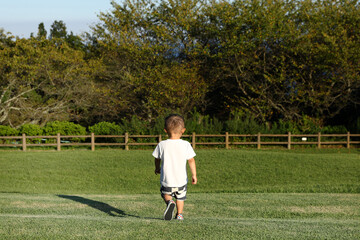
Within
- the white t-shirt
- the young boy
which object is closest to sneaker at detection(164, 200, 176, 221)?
the young boy

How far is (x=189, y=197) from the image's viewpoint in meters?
10.1

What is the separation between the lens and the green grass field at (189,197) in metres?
5.27

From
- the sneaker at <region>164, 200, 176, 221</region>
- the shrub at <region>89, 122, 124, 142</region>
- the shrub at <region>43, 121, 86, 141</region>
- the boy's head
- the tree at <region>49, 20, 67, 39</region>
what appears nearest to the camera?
the sneaker at <region>164, 200, 176, 221</region>

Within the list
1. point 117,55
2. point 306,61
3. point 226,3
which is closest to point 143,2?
point 117,55

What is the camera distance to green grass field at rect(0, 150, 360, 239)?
5.27 meters

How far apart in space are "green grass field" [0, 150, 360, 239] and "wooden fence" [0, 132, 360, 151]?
3.77ft

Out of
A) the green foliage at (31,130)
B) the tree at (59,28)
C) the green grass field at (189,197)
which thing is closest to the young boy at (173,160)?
the green grass field at (189,197)

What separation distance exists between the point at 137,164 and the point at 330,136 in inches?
551

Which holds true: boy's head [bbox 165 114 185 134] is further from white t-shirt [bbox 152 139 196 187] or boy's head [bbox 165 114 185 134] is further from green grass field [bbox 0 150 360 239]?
green grass field [bbox 0 150 360 239]

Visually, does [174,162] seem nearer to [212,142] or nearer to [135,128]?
[212,142]

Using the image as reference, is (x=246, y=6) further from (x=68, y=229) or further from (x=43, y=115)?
(x=68, y=229)

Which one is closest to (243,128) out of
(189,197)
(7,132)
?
(7,132)

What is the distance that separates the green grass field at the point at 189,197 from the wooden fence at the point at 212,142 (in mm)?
1149

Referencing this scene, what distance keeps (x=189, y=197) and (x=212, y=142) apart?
15.4 metres
